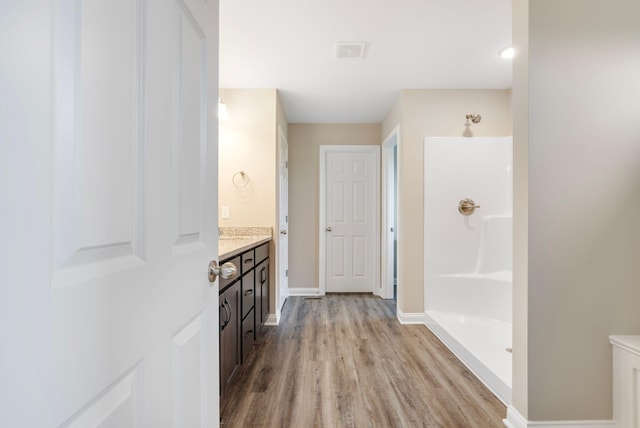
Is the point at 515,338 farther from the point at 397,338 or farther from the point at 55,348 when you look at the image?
the point at 55,348

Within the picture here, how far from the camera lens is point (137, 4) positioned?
0.58 m

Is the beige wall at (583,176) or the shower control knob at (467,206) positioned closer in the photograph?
the beige wall at (583,176)

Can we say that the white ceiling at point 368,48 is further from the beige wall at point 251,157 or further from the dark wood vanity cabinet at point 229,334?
the dark wood vanity cabinet at point 229,334

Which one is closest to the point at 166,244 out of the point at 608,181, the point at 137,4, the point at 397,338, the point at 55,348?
the point at 55,348

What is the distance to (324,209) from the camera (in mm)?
4582

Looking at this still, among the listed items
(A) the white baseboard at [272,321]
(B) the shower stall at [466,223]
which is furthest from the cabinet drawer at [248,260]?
(B) the shower stall at [466,223]

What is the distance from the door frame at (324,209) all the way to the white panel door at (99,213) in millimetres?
3700

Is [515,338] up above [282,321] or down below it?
above

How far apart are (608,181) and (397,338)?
6.49 ft

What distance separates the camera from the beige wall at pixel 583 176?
5.04ft

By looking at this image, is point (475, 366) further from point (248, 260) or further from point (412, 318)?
point (248, 260)

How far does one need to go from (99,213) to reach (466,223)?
3.40 m

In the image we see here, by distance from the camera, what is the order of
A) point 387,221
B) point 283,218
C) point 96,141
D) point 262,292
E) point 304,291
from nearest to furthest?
1. point 96,141
2. point 262,292
3. point 283,218
4. point 387,221
5. point 304,291

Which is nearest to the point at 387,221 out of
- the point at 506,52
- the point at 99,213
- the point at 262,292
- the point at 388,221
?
the point at 388,221
